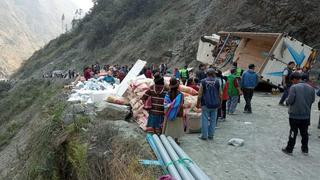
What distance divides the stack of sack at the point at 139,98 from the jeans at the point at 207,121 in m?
1.41

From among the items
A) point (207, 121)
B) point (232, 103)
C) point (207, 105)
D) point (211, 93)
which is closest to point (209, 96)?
point (211, 93)

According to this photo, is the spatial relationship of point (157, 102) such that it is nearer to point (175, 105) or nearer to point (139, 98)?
point (175, 105)

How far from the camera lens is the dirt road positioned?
7.85 meters

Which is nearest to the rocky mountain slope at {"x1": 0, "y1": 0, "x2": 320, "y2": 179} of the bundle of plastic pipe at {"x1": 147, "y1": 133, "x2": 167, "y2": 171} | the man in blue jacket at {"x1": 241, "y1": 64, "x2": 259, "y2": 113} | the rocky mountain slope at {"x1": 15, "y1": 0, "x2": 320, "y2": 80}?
the rocky mountain slope at {"x1": 15, "y1": 0, "x2": 320, "y2": 80}

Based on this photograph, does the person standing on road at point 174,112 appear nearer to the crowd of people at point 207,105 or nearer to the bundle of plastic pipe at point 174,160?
the crowd of people at point 207,105

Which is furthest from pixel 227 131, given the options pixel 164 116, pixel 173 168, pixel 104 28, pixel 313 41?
pixel 104 28

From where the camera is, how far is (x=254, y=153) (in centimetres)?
912

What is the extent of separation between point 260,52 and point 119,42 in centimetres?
3157

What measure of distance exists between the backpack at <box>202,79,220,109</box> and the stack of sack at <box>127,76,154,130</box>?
5.63ft

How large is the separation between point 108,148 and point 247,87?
5.66 m

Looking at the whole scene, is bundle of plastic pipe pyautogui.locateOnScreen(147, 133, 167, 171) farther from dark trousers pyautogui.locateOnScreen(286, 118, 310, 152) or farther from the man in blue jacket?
the man in blue jacket

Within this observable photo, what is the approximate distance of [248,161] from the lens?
8539mm

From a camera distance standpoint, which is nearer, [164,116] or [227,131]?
[164,116]

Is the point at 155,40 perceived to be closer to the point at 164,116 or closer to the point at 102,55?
the point at 102,55
